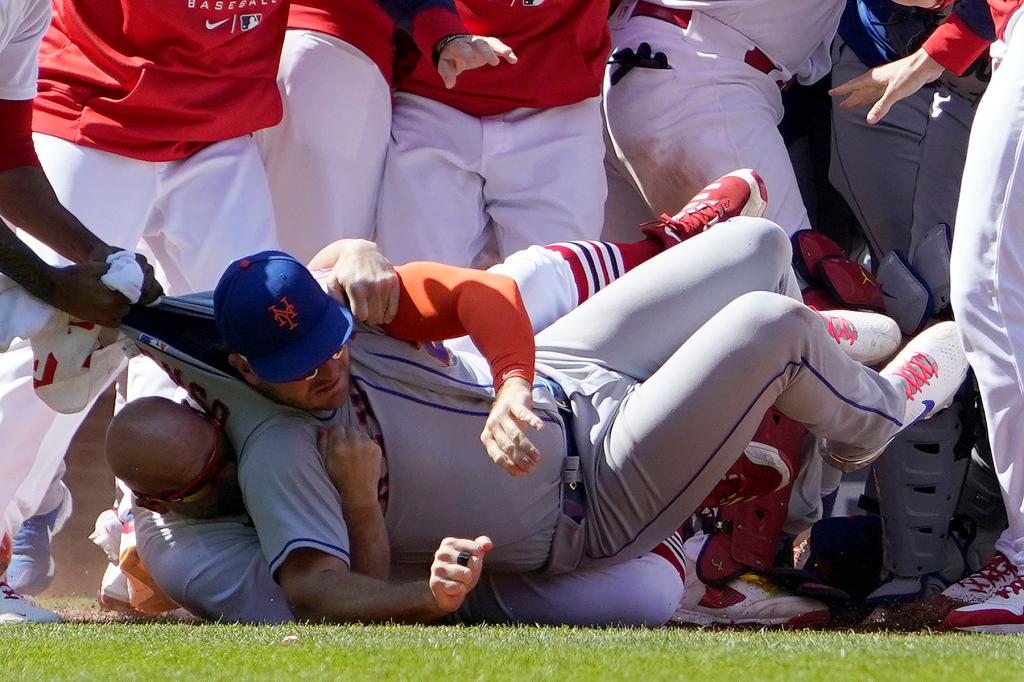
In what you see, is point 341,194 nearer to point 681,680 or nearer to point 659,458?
point 659,458

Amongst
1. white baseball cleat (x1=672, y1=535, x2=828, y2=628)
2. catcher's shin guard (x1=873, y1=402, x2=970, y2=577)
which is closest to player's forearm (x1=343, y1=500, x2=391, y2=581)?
white baseball cleat (x1=672, y1=535, x2=828, y2=628)

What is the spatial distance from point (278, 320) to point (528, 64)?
1.60m

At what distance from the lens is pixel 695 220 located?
12.4ft

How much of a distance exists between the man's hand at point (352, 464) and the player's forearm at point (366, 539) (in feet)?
0.05

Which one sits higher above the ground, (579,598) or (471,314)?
(471,314)

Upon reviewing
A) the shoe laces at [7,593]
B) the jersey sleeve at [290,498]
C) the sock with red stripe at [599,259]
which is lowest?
the shoe laces at [7,593]

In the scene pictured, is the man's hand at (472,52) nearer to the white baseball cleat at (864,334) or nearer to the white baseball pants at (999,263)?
the white baseball cleat at (864,334)

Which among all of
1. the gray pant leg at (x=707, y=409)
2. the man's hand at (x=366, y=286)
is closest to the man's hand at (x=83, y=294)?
the man's hand at (x=366, y=286)

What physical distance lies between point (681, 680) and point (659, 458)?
3.25ft

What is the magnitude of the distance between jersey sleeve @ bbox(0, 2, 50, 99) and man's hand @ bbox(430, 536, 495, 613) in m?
1.35

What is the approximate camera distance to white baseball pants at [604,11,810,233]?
4.38 metres

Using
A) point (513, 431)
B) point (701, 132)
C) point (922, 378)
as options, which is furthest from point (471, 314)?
point (701, 132)

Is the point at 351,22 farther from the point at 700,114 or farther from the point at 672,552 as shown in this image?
the point at 672,552

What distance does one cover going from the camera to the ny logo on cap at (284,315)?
2801mm
